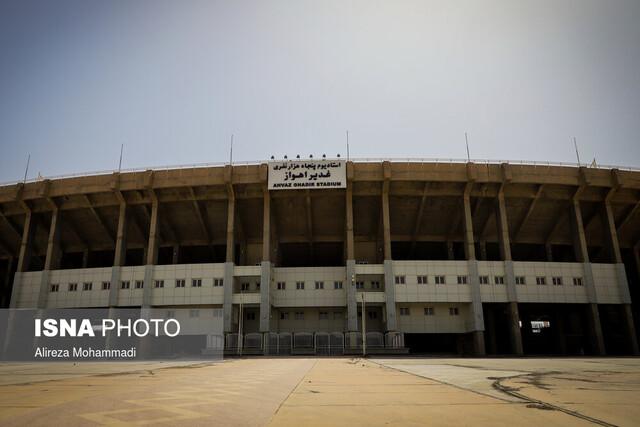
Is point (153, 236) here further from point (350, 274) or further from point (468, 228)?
point (468, 228)

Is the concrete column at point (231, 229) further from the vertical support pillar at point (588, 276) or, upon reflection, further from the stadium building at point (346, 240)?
the vertical support pillar at point (588, 276)

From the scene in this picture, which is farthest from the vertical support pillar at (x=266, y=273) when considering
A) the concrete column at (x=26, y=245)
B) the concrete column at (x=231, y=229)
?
the concrete column at (x=26, y=245)

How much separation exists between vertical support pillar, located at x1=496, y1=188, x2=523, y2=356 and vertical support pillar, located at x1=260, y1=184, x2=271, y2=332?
2714 cm

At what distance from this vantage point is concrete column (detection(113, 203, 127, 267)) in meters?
52.2

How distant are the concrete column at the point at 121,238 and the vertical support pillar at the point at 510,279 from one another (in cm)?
4520

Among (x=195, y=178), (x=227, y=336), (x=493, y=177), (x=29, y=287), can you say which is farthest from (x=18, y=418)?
(x=29, y=287)

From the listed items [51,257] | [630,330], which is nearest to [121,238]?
[51,257]

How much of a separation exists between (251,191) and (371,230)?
16814 mm

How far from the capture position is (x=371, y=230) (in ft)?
189

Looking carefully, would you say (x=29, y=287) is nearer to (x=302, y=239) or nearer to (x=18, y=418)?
(x=302, y=239)

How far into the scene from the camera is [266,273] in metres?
49.5

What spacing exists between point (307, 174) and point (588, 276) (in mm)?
34614

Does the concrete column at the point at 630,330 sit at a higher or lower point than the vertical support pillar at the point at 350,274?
lower

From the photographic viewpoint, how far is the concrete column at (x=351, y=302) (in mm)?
47750
